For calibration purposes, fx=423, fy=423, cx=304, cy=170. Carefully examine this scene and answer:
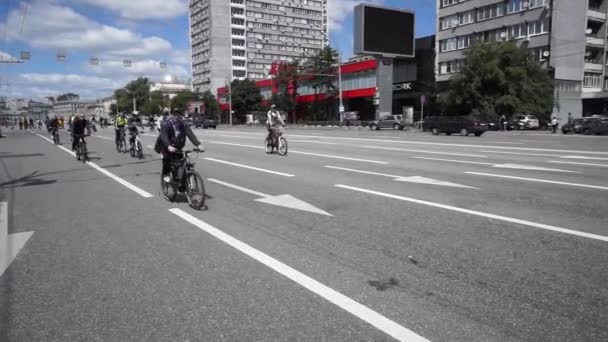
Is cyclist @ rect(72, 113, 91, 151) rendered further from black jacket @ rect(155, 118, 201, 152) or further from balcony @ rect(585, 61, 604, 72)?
balcony @ rect(585, 61, 604, 72)

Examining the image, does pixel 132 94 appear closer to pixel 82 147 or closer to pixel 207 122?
pixel 207 122

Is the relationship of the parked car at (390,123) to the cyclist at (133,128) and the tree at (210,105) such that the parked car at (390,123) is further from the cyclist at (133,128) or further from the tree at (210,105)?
the tree at (210,105)

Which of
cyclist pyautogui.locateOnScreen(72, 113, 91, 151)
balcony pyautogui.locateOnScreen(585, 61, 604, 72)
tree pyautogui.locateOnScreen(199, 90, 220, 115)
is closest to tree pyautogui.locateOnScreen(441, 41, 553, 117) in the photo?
balcony pyautogui.locateOnScreen(585, 61, 604, 72)

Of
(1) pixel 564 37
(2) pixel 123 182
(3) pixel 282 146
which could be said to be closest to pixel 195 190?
(2) pixel 123 182

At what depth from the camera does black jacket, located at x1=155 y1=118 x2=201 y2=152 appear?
7.19 m

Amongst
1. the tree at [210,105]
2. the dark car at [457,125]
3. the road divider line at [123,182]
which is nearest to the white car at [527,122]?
the dark car at [457,125]

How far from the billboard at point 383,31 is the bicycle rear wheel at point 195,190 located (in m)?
42.8

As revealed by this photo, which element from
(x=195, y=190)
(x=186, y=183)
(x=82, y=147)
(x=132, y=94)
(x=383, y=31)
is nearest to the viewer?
(x=195, y=190)

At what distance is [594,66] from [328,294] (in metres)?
61.0

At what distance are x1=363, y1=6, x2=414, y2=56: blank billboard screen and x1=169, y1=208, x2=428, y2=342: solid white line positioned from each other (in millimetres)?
44903

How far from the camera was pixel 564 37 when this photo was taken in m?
48.2

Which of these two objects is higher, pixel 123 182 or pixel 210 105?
pixel 210 105

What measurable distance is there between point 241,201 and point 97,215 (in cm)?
232

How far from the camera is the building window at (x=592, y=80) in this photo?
168 ft
